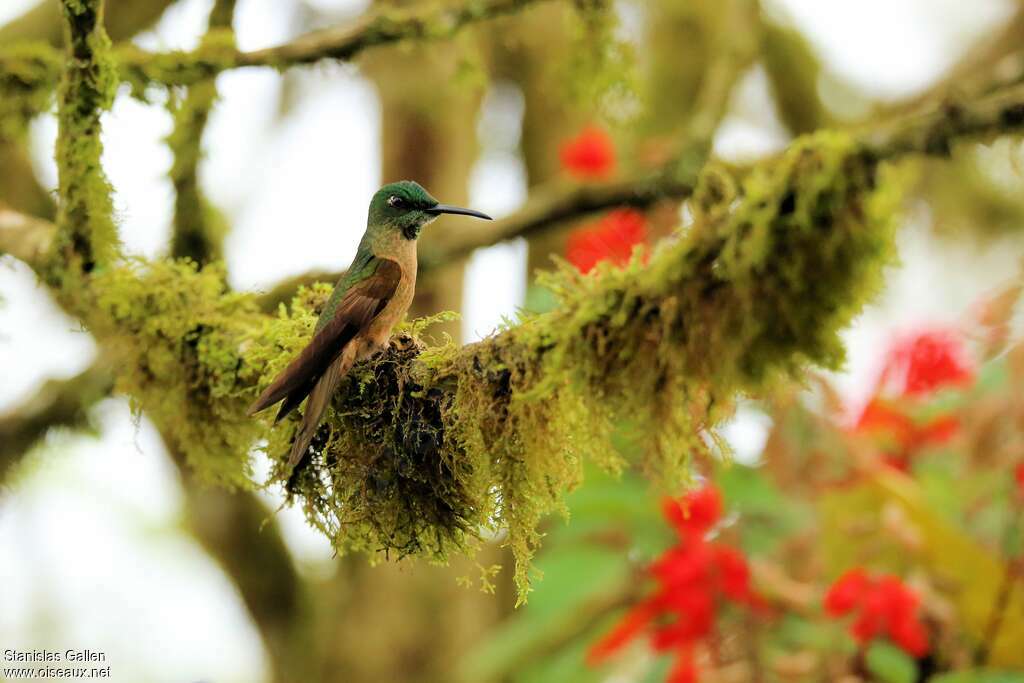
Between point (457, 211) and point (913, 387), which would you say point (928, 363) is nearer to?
point (913, 387)

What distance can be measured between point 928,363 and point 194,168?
10.9ft

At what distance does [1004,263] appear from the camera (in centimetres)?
829

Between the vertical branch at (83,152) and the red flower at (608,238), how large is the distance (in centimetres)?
166

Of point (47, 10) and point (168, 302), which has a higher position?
point (47, 10)

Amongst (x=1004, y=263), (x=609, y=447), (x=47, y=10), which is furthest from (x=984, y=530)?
(x=1004, y=263)

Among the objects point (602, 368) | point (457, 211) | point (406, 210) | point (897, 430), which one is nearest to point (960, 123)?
point (602, 368)

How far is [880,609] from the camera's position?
3.45 metres

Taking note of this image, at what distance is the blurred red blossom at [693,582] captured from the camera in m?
3.86

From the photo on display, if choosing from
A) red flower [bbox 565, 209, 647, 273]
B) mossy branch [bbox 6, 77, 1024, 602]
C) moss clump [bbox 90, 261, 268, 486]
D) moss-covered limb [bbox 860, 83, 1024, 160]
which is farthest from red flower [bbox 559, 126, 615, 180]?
moss-covered limb [bbox 860, 83, 1024, 160]

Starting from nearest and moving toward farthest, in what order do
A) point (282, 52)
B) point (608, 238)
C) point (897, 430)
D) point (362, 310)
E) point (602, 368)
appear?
1. point (602, 368)
2. point (362, 310)
3. point (282, 52)
4. point (608, 238)
5. point (897, 430)

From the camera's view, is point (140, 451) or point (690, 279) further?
point (140, 451)

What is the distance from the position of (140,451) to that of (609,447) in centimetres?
134

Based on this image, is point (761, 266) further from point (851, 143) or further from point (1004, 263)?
point (1004, 263)

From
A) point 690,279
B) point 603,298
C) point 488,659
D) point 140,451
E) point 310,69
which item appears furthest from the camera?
point 488,659
